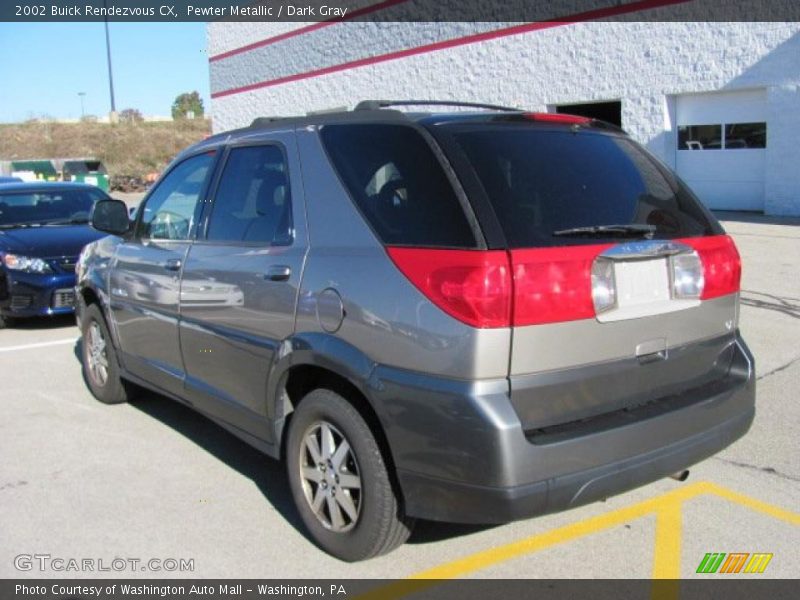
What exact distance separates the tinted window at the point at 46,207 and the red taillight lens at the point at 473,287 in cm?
816

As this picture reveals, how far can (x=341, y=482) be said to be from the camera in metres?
3.45

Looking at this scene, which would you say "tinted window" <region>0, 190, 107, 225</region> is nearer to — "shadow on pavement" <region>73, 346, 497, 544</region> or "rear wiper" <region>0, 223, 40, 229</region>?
"rear wiper" <region>0, 223, 40, 229</region>

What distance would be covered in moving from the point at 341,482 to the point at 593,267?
1.39 metres

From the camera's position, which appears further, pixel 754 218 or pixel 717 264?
pixel 754 218

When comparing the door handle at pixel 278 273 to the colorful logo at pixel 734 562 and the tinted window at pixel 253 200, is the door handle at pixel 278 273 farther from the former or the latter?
the colorful logo at pixel 734 562

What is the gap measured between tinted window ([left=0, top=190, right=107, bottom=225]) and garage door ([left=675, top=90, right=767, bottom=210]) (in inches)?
484

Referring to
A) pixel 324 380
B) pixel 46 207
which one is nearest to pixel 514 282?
pixel 324 380

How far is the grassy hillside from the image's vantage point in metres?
63.6

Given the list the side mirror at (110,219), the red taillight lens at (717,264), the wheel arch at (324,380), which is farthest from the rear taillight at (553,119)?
the side mirror at (110,219)

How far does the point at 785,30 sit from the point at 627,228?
13992 millimetres

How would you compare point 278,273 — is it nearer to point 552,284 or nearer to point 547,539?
point 552,284

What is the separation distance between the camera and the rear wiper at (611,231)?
10.2 ft

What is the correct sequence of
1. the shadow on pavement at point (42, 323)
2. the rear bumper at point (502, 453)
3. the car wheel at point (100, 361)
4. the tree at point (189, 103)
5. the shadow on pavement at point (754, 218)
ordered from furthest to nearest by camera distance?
1. the tree at point (189, 103)
2. the shadow on pavement at point (754, 218)
3. the shadow on pavement at point (42, 323)
4. the car wheel at point (100, 361)
5. the rear bumper at point (502, 453)

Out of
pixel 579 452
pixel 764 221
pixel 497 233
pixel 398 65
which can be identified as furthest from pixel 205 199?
pixel 398 65
